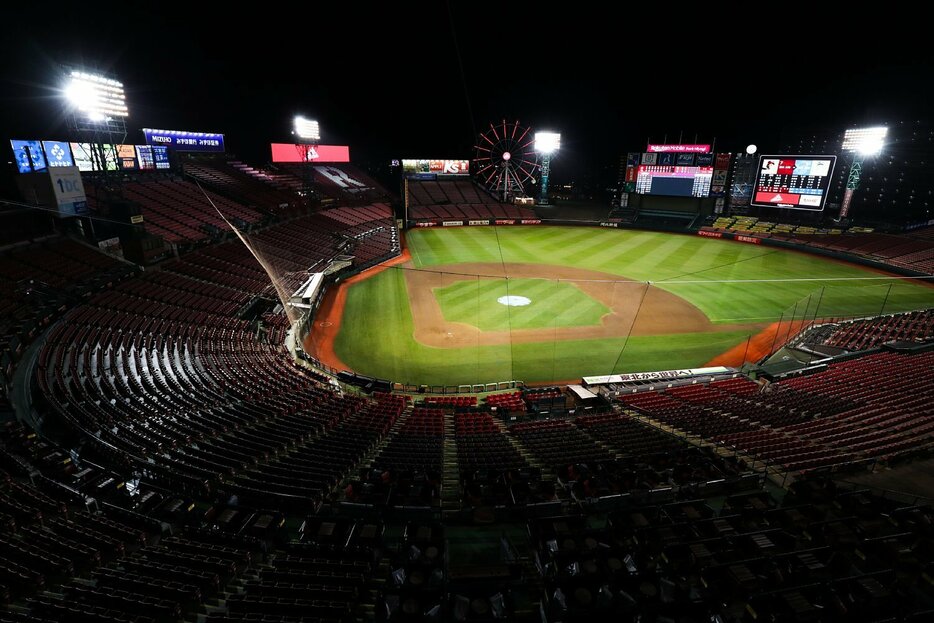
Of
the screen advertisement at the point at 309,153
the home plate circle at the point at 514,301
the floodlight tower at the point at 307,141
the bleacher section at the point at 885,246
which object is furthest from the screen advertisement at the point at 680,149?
the floodlight tower at the point at 307,141

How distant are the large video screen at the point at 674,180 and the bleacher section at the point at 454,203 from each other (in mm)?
17372

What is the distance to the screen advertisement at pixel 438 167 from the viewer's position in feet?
222

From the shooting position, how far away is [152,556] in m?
8.19

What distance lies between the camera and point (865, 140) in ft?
162

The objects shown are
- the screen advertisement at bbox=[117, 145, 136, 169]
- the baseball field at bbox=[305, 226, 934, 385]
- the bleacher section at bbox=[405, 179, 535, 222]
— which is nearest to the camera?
the baseball field at bbox=[305, 226, 934, 385]

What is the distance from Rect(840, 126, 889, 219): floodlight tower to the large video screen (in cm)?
1481

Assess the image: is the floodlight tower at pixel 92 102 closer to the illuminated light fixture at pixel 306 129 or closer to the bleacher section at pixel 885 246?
the illuminated light fixture at pixel 306 129

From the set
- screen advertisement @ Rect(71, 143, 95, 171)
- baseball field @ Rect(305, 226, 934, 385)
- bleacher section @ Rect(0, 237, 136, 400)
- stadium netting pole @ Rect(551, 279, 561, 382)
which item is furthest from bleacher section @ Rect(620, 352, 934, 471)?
screen advertisement @ Rect(71, 143, 95, 171)

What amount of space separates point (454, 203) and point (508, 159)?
1077 cm

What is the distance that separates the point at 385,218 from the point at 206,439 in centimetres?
4779

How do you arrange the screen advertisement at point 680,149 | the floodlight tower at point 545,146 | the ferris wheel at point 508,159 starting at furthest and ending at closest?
the floodlight tower at point 545,146 → the ferris wheel at point 508,159 → the screen advertisement at point 680,149

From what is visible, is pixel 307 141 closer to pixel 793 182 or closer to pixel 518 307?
pixel 518 307

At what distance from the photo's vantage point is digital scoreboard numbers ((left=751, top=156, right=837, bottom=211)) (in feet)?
166

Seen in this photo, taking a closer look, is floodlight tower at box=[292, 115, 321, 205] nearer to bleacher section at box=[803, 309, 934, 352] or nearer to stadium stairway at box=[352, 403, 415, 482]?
stadium stairway at box=[352, 403, 415, 482]
